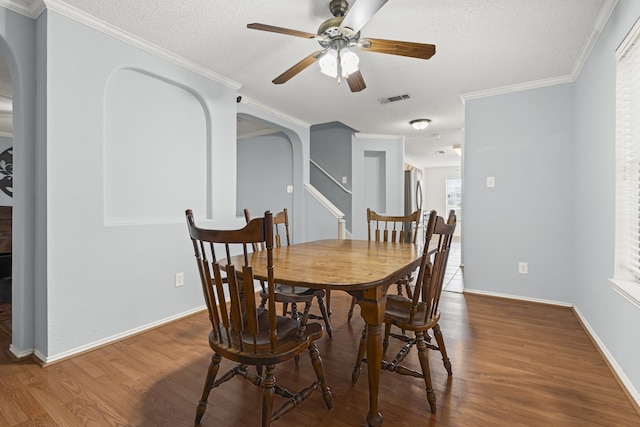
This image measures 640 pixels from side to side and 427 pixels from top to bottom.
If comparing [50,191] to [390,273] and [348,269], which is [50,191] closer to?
[348,269]

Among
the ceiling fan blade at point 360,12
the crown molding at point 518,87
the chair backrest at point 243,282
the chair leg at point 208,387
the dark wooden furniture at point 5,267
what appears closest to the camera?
the chair backrest at point 243,282

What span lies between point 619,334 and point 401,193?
4.11 m

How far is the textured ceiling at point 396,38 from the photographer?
77.9 inches

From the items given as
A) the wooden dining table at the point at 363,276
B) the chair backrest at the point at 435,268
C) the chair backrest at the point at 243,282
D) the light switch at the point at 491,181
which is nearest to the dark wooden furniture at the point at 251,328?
the chair backrest at the point at 243,282

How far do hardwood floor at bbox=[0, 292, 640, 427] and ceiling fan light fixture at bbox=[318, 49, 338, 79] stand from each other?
6.24 feet

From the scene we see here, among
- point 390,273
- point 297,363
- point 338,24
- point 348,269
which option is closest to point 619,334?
point 390,273

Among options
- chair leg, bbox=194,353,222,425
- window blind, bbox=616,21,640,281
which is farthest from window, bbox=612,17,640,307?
chair leg, bbox=194,353,222,425

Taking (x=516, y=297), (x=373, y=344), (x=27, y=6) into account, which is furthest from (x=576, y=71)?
(x=27, y=6)

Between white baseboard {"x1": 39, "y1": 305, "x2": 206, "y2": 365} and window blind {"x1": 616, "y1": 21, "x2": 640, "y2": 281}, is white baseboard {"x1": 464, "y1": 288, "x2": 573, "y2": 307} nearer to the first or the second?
window blind {"x1": 616, "y1": 21, "x2": 640, "y2": 281}

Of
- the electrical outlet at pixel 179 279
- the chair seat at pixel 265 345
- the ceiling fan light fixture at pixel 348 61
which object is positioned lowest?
the electrical outlet at pixel 179 279

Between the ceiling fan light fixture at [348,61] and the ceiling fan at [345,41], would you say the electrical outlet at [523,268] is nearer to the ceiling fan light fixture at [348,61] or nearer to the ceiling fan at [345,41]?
the ceiling fan at [345,41]

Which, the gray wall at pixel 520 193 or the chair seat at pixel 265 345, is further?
the gray wall at pixel 520 193

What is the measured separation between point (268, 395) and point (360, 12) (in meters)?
1.82

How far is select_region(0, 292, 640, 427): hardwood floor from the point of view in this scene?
1.42 metres
